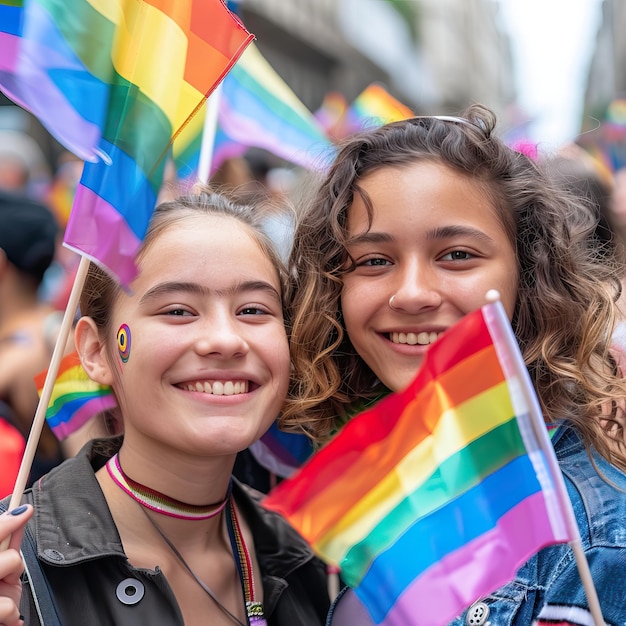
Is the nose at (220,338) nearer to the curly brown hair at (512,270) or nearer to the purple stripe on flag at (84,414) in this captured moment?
the curly brown hair at (512,270)

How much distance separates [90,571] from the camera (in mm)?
2518

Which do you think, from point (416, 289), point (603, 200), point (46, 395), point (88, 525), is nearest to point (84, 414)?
point (88, 525)

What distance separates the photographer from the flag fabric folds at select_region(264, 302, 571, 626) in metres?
2.10

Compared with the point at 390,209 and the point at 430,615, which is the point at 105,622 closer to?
the point at 430,615

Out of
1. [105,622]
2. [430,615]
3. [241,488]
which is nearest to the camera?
[430,615]

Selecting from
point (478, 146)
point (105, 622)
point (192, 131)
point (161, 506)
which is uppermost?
point (192, 131)

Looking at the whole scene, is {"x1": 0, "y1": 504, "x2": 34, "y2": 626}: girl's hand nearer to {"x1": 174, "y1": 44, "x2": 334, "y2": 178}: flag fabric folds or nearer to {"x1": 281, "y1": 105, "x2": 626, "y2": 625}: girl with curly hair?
{"x1": 281, "y1": 105, "x2": 626, "y2": 625}: girl with curly hair

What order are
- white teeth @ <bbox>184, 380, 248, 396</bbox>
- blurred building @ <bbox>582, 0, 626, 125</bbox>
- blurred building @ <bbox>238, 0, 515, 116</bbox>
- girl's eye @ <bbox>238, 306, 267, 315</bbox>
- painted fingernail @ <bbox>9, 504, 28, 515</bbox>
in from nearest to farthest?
painted fingernail @ <bbox>9, 504, 28, 515</bbox>, white teeth @ <bbox>184, 380, 248, 396</bbox>, girl's eye @ <bbox>238, 306, 267, 315</bbox>, blurred building @ <bbox>238, 0, 515, 116</bbox>, blurred building @ <bbox>582, 0, 626, 125</bbox>

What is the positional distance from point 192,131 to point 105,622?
8.98ft

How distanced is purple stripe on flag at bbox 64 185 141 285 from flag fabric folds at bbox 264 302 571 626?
0.67 metres

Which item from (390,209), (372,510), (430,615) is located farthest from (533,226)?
(430,615)

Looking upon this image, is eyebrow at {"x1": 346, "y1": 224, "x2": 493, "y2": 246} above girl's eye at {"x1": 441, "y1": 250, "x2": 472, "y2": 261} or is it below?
above

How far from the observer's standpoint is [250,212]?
3135 millimetres

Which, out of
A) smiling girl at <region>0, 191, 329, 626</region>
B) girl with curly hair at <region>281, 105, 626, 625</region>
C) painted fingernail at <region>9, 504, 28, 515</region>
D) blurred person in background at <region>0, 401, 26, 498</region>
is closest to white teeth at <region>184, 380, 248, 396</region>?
smiling girl at <region>0, 191, 329, 626</region>
